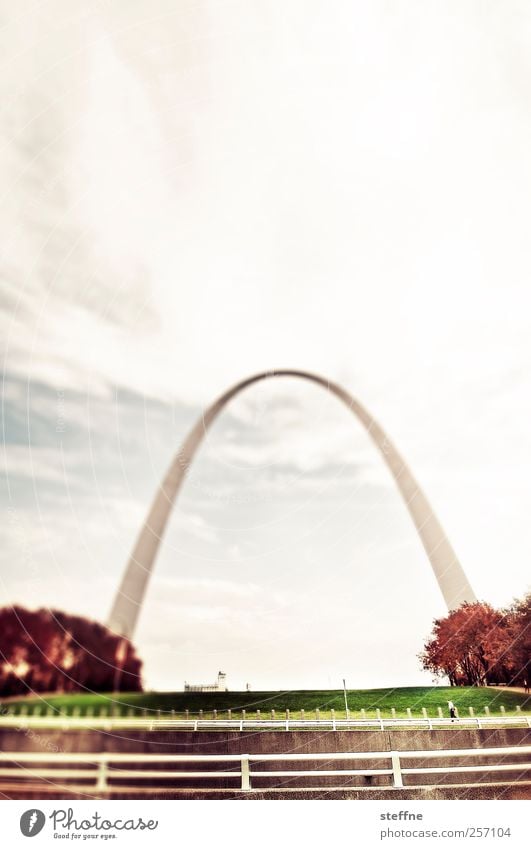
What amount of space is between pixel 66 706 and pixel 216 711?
1.26 m

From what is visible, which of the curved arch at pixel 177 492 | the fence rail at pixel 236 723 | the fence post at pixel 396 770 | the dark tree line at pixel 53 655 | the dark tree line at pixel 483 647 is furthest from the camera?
the curved arch at pixel 177 492

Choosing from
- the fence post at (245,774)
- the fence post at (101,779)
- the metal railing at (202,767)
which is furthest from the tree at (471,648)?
the fence post at (101,779)

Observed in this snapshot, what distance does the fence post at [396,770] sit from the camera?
3.08 metres

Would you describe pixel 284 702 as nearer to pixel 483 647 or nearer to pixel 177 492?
pixel 483 647

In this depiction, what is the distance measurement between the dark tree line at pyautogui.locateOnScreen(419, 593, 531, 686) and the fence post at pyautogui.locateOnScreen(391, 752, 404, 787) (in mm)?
1168

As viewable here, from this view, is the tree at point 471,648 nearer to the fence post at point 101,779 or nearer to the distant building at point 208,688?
the distant building at point 208,688

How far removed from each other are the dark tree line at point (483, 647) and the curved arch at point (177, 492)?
12.3 inches

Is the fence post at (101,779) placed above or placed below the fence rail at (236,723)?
below

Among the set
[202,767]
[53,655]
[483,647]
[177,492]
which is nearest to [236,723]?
[202,767]

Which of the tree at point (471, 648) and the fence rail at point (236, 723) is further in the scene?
the tree at point (471, 648)

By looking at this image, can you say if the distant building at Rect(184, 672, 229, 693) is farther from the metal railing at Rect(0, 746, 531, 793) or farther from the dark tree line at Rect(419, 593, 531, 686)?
the dark tree line at Rect(419, 593, 531, 686)

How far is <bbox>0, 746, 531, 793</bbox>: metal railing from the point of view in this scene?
3135mm

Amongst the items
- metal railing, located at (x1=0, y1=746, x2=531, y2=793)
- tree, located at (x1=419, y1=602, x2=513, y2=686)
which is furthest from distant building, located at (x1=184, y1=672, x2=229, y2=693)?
tree, located at (x1=419, y1=602, x2=513, y2=686)
